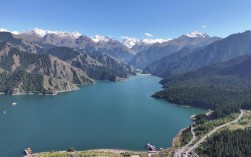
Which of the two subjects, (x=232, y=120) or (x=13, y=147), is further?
(x=232, y=120)

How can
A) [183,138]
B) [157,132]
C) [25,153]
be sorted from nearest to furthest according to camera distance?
[25,153], [183,138], [157,132]

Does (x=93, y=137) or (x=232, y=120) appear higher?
(x=232, y=120)

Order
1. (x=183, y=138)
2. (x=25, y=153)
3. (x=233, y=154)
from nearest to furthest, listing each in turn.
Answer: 1. (x=233, y=154)
2. (x=25, y=153)
3. (x=183, y=138)

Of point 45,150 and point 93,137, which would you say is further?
point 93,137

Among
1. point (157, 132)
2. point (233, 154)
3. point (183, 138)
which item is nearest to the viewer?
point (233, 154)

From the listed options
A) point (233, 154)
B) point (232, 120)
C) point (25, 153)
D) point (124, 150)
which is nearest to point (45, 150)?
Answer: point (25, 153)

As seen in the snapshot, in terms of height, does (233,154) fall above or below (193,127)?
below

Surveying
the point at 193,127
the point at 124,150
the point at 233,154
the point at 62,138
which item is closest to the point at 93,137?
the point at 62,138

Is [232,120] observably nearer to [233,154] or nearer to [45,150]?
[233,154]

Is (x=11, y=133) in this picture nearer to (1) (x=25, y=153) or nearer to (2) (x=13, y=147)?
(2) (x=13, y=147)
